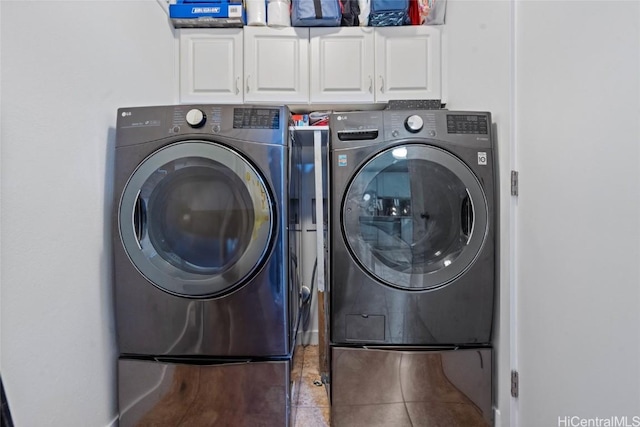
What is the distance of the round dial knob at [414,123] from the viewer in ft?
3.65

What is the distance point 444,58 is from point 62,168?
74.4 inches

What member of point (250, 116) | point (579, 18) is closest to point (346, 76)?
point (250, 116)

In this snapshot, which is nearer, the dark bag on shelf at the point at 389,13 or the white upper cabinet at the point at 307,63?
the dark bag on shelf at the point at 389,13

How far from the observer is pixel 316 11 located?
1.61 meters

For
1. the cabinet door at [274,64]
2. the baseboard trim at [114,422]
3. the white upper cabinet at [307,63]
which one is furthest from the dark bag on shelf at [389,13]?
the baseboard trim at [114,422]

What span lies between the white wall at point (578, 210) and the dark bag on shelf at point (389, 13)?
29.0 inches

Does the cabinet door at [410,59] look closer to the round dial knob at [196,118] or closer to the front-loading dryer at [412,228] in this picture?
the front-loading dryer at [412,228]

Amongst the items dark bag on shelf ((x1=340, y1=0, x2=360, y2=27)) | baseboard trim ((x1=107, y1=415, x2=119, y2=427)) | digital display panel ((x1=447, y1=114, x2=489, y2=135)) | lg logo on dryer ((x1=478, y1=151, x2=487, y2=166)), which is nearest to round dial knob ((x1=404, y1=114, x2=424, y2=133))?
digital display panel ((x1=447, y1=114, x2=489, y2=135))

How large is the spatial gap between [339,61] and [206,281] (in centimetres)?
143

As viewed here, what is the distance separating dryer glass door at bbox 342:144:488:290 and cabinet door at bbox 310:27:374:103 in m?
0.78

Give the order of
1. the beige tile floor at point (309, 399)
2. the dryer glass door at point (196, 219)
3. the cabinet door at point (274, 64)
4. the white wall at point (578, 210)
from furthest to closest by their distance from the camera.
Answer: the cabinet door at point (274, 64) → the beige tile floor at point (309, 399) → the dryer glass door at point (196, 219) → the white wall at point (578, 210)

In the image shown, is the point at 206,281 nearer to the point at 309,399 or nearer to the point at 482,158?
the point at 309,399

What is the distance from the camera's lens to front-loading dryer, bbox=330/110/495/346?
1.10 meters

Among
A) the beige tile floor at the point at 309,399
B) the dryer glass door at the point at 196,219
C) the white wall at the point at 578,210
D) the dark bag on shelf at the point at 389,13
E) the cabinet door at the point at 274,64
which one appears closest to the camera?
the white wall at the point at 578,210
